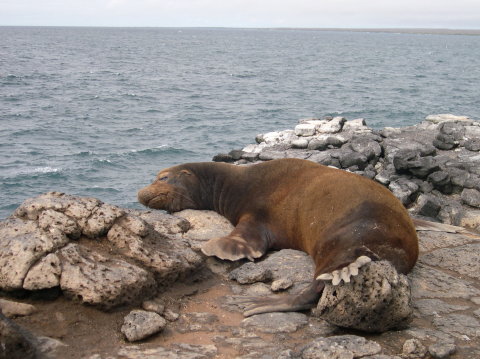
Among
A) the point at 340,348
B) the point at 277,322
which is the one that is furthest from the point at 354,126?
the point at 340,348

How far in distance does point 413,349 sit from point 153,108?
33.8m

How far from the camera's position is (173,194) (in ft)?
29.3

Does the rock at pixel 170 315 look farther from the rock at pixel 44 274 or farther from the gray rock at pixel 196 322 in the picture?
the rock at pixel 44 274

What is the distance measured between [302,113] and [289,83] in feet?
60.8

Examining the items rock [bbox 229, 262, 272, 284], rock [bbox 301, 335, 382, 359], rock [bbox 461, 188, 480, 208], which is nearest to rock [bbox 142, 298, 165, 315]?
rock [bbox 229, 262, 272, 284]

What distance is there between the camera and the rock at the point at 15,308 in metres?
4.99

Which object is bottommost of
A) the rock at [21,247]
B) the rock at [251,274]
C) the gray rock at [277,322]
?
the rock at [251,274]

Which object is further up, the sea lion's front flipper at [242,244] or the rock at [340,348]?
the rock at [340,348]

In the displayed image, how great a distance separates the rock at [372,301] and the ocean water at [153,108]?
13.1 metres

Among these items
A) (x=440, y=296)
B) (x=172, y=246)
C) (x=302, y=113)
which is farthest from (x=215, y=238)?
(x=302, y=113)

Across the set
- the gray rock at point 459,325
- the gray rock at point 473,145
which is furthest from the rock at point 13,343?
the gray rock at point 473,145

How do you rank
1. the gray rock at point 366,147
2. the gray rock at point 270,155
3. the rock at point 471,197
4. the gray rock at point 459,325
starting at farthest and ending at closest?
the gray rock at point 270,155 < the gray rock at point 366,147 < the rock at point 471,197 < the gray rock at point 459,325

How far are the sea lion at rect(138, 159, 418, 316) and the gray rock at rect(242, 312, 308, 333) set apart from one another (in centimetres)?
8

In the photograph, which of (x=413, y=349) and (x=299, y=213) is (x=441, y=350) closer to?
(x=413, y=349)
